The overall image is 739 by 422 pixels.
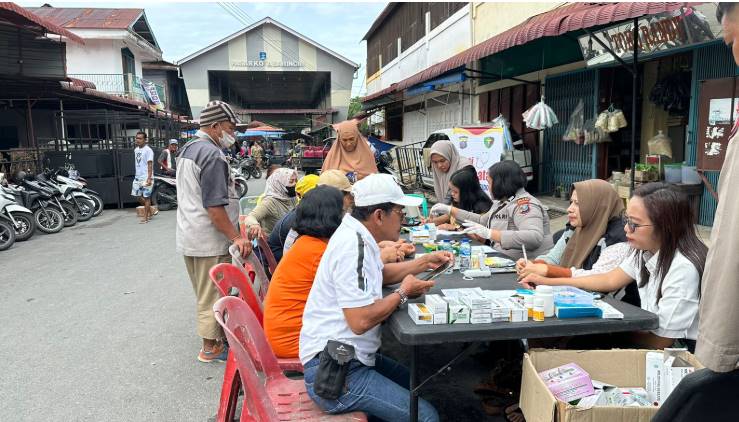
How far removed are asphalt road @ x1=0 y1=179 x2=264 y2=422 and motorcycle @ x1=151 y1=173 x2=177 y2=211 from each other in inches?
182

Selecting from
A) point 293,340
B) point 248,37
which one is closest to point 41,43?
point 293,340

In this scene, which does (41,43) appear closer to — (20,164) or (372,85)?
(20,164)

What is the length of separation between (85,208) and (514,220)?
1006cm

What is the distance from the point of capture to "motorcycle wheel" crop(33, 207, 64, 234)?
30.7 feet

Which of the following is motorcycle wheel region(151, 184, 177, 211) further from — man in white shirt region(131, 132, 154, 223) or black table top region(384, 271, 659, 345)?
black table top region(384, 271, 659, 345)

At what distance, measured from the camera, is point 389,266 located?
2.87 m

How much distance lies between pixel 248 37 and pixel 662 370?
2987cm

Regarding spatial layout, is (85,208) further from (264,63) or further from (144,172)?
(264,63)

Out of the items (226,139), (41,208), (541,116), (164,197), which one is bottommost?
(164,197)

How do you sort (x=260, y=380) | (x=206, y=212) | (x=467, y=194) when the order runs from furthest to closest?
(x=467, y=194), (x=206, y=212), (x=260, y=380)

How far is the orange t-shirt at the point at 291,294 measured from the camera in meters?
2.42

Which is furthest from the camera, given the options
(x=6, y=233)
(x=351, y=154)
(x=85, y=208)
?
(x=85, y=208)

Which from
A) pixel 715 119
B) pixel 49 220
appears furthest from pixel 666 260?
pixel 49 220

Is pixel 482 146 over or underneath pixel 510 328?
over
